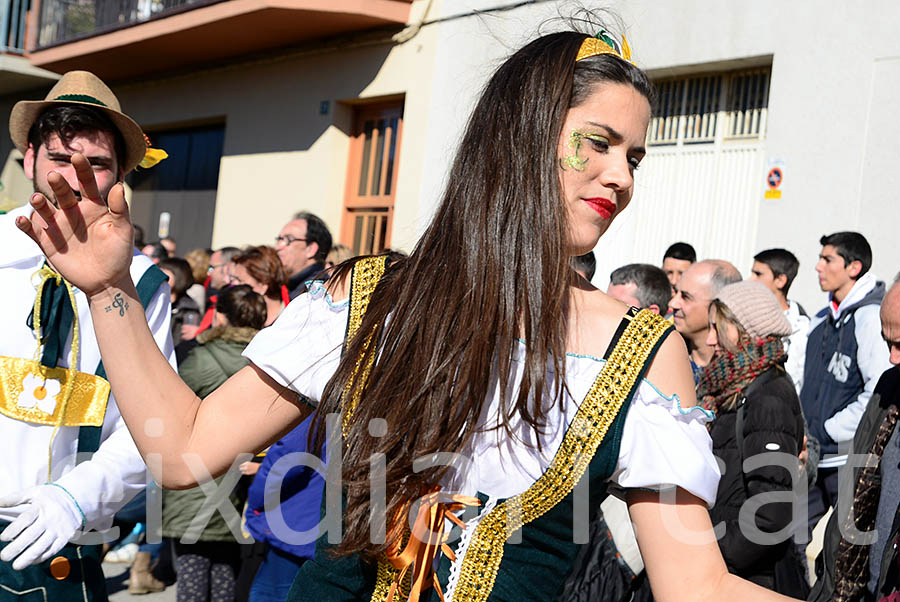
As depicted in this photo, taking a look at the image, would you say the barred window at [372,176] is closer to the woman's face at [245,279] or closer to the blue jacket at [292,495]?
the woman's face at [245,279]

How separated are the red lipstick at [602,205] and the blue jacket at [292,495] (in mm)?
2525

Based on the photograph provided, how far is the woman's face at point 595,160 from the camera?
1.67 meters

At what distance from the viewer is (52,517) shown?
217 cm

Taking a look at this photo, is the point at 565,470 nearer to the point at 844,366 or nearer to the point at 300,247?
the point at 844,366

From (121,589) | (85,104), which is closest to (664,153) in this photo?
(121,589)

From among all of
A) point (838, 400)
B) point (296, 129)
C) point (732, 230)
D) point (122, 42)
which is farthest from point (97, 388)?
point (122, 42)

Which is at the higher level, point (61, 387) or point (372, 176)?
point (372, 176)

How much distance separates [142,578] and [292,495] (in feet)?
8.45

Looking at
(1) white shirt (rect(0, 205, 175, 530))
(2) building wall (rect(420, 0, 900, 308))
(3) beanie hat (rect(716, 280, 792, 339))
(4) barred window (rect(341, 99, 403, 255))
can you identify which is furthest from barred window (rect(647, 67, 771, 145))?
(1) white shirt (rect(0, 205, 175, 530))

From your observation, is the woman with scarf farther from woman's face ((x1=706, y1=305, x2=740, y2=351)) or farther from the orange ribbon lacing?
the orange ribbon lacing

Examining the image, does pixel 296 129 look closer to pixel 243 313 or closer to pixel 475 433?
pixel 243 313

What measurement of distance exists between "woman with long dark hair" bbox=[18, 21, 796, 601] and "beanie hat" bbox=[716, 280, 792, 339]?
263 cm

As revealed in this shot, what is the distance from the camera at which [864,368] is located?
543cm

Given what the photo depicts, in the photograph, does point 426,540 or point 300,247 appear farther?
point 300,247
